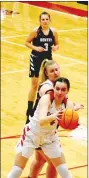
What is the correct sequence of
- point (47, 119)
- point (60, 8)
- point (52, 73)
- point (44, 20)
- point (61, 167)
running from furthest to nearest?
1. point (60, 8)
2. point (44, 20)
3. point (52, 73)
4. point (61, 167)
5. point (47, 119)

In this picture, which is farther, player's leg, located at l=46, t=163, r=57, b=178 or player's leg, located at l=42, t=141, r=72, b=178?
player's leg, located at l=46, t=163, r=57, b=178

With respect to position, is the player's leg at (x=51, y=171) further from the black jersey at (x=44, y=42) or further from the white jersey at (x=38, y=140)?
the black jersey at (x=44, y=42)

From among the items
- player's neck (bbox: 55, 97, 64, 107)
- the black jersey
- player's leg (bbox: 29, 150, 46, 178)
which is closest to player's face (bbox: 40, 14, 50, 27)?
the black jersey

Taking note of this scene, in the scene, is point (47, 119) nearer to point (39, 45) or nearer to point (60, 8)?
point (39, 45)

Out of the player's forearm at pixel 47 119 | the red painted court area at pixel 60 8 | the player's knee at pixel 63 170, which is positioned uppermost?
the player's forearm at pixel 47 119

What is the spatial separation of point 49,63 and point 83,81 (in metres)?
5.73

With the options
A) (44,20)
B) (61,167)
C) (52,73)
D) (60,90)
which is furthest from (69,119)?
(44,20)

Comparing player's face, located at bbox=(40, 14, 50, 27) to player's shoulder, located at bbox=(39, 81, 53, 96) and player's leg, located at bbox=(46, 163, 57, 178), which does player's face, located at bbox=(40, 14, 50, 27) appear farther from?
player's leg, located at bbox=(46, 163, 57, 178)

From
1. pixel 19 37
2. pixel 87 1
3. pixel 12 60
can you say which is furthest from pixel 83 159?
pixel 87 1

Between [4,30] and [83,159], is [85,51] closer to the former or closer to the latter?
[4,30]

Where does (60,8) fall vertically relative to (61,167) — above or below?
below

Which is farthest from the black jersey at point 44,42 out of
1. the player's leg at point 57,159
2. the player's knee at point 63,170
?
the player's knee at point 63,170

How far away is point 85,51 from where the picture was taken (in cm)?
1529

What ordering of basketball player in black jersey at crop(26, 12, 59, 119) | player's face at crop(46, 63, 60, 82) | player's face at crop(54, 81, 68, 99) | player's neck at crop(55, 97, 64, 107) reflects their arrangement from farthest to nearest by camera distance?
basketball player in black jersey at crop(26, 12, 59, 119) < player's face at crop(46, 63, 60, 82) < player's neck at crop(55, 97, 64, 107) < player's face at crop(54, 81, 68, 99)
